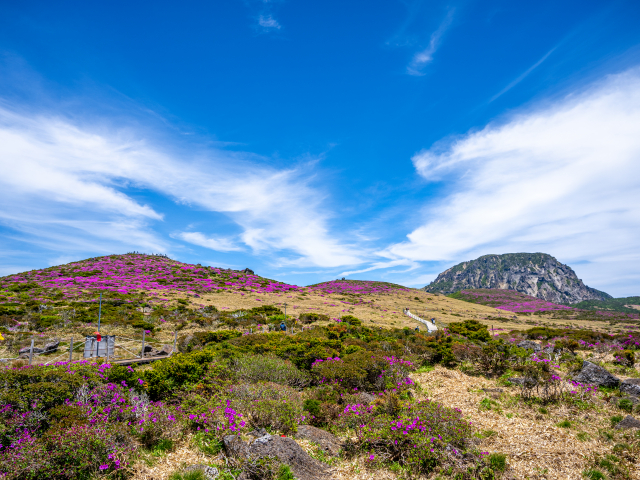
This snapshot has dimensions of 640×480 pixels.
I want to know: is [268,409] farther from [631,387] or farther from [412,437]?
[631,387]

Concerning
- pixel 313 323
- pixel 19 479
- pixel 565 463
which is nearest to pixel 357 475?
pixel 565 463

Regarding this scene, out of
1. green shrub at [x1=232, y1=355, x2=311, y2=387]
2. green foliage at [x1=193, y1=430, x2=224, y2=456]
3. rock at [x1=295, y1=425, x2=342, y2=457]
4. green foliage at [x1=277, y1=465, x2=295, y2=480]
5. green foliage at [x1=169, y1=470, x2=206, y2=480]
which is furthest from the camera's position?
green shrub at [x1=232, y1=355, x2=311, y2=387]

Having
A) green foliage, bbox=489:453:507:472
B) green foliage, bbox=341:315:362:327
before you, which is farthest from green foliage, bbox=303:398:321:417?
green foliage, bbox=341:315:362:327

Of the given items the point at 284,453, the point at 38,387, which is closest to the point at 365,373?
the point at 284,453

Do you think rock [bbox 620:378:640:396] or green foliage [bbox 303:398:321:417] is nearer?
green foliage [bbox 303:398:321:417]

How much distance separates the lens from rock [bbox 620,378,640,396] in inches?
414

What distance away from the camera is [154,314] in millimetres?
30281

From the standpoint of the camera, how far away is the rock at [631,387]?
1052 centimetres

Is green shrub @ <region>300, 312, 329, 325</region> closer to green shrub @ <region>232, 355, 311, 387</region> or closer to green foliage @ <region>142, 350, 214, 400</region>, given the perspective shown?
green shrub @ <region>232, 355, 311, 387</region>

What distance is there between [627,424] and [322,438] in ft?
27.7

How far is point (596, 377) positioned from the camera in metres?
12.1

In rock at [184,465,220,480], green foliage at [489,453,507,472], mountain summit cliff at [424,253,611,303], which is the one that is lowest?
green foliage at [489,453,507,472]

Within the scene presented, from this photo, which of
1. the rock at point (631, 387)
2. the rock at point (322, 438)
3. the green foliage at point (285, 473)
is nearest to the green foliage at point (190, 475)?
the green foliage at point (285, 473)

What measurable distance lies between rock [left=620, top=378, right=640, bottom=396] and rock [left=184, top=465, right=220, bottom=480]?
44.4 feet
